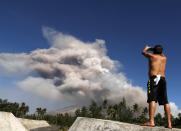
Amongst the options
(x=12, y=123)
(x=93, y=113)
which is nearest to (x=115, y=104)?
(x=93, y=113)

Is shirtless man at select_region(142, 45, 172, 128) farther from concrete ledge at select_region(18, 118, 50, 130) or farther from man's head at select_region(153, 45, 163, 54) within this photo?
concrete ledge at select_region(18, 118, 50, 130)

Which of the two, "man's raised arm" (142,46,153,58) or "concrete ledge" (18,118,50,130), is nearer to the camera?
"man's raised arm" (142,46,153,58)

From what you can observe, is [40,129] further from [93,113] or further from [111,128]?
[93,113]

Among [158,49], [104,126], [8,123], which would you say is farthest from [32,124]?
[158,49]

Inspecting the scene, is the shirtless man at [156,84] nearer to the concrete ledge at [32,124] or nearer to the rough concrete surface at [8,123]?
the rough concrete surface at [8,123]

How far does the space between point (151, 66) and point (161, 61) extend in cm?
36

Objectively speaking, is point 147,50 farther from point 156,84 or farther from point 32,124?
point 32,124

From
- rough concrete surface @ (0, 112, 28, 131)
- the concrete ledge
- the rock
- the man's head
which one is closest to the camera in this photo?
the rock

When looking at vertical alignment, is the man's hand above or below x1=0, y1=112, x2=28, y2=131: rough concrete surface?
above

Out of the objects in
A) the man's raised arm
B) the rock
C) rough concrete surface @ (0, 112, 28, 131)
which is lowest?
the rock

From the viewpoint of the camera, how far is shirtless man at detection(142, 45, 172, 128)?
35.2 ft

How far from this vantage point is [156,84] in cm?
1092

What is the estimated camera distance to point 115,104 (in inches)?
7702

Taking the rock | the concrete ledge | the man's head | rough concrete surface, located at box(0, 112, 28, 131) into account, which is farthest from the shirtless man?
the concrete ledge
